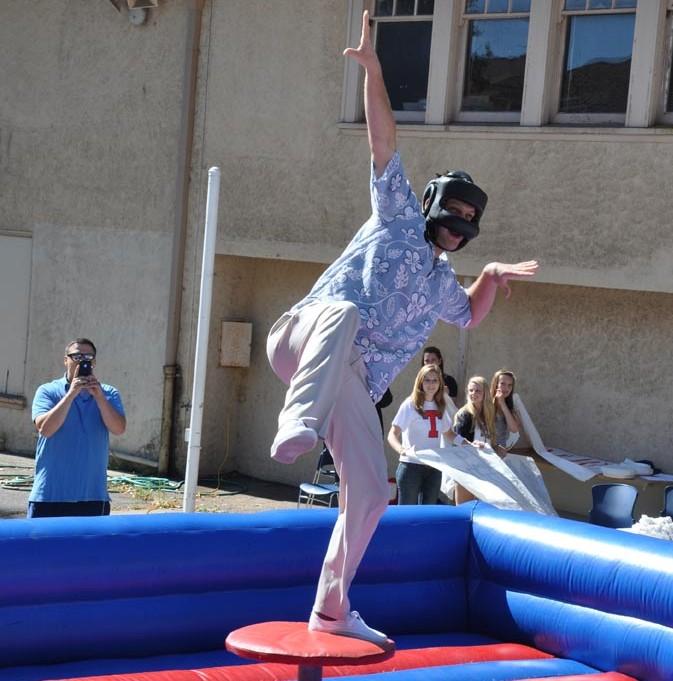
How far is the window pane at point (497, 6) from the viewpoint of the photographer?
11898mm

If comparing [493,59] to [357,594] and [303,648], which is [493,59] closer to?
A: [357,594]

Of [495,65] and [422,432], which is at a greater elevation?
[495,65]

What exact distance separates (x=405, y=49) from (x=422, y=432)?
424 cm

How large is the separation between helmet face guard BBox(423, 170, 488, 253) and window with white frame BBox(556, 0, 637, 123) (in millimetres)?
6269

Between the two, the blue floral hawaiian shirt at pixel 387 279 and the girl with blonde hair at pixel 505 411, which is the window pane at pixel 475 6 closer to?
the girl with blonde hair at pixel 505 411

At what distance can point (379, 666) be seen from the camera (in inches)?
249

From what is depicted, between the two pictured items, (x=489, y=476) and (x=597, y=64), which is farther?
(x=597, y=64)

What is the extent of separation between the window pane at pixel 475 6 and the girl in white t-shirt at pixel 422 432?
11.9ft

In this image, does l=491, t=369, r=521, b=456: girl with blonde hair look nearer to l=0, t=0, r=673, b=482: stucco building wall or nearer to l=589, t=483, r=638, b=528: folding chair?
l=0, t=0, r=673, b=482: stucco building wall

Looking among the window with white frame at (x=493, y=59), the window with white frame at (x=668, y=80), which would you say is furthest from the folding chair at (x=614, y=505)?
the window with white frame at (x=493, y=59)

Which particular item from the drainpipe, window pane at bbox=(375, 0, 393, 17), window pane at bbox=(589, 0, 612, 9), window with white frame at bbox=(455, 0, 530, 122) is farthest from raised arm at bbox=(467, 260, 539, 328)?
the drainpipe

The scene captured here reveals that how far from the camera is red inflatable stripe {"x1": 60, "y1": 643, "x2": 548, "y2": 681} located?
18.9 feet

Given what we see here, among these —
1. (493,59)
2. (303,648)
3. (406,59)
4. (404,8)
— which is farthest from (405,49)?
(303,648)

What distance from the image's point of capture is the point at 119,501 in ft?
41.6
